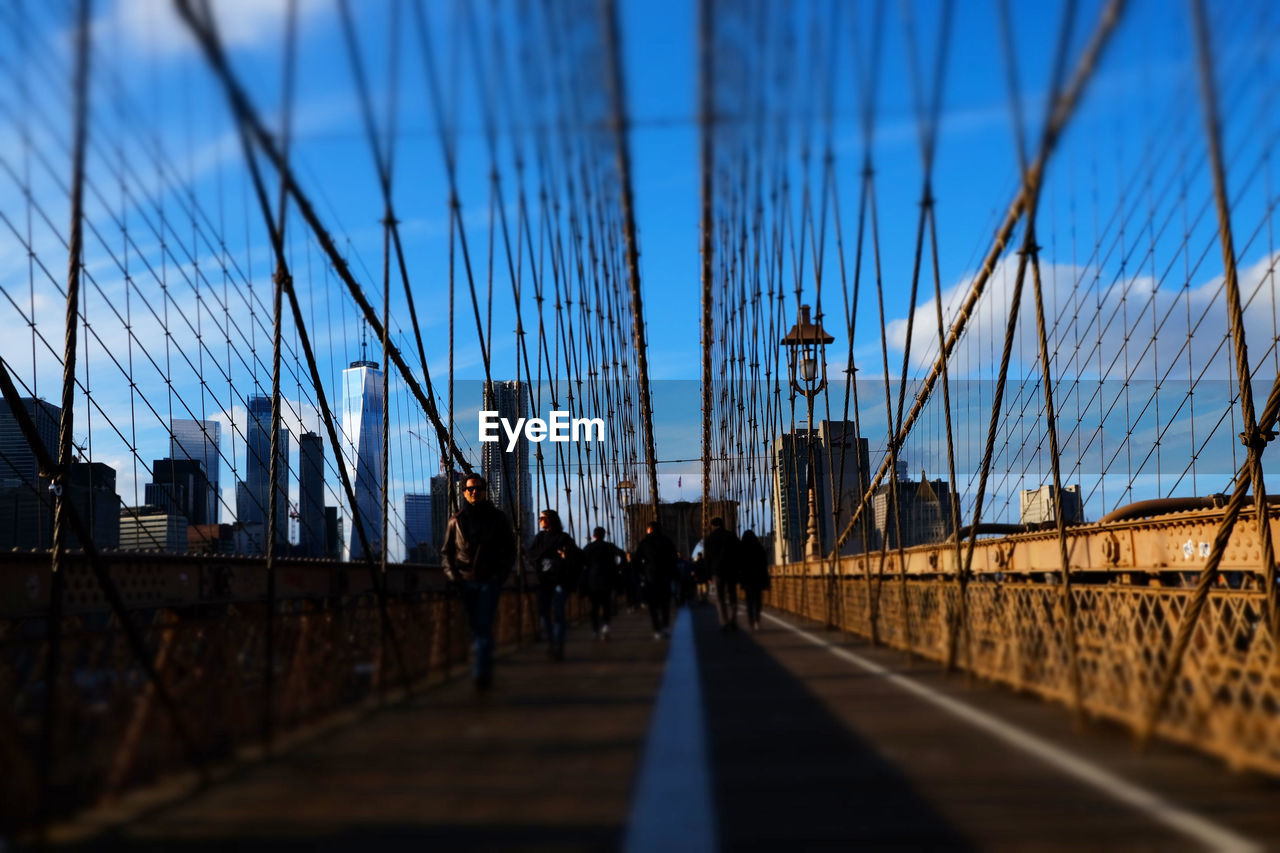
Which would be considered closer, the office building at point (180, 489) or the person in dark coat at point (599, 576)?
the person in dark coat at point (599, 576)

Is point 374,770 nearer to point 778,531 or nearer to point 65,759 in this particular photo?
point 65,759

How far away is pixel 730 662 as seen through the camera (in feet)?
35.7

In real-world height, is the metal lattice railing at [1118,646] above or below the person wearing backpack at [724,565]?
below

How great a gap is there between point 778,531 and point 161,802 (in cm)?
4531

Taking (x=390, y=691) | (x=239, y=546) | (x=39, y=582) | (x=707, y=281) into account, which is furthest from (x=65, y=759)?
(x=707, y=281)

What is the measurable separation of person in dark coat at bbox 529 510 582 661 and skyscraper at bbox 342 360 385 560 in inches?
529

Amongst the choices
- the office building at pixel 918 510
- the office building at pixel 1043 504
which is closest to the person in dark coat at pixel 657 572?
the office building at pixel 1043 504

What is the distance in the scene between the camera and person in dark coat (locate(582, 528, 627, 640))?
1577cm

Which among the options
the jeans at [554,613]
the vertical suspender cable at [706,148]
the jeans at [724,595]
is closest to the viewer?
the jeans at [554,613]

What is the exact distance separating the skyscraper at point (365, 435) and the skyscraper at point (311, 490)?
0.85 m

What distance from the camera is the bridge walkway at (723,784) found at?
3.84 metres

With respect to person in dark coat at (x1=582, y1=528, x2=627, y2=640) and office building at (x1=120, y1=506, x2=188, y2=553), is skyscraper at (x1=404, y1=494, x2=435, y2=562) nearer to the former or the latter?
office building at (x1=120, y1=506, x2=188, y2=553)

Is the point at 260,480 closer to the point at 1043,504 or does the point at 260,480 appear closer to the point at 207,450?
the point at 207,450

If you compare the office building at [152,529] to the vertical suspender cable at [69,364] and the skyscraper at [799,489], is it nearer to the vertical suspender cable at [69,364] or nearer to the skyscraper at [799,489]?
the vertical suspender cable at [69,364]
